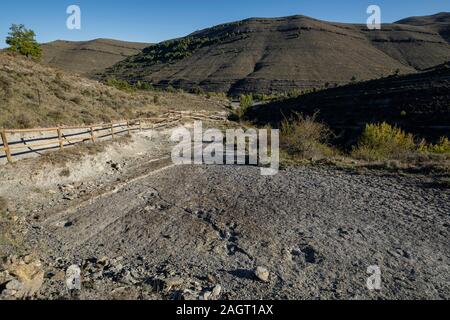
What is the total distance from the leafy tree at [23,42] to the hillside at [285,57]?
43.9 m

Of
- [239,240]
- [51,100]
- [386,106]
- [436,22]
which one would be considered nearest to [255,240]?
[239,240]

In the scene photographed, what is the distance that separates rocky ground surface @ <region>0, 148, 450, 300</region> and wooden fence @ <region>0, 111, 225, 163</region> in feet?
9.06

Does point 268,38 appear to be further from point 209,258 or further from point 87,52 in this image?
point 209,258

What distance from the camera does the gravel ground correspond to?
6.18m

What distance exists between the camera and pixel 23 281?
615 centimetres

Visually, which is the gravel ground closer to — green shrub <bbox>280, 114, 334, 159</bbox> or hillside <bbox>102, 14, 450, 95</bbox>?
green shrub <bbox>280, 114, 334, 159</bbox>

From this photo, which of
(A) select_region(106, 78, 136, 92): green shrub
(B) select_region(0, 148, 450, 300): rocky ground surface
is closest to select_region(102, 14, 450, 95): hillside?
(A) select_region(106, 78, 136, 92): green shrub

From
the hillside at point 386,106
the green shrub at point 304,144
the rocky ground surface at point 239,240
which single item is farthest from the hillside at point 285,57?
the rocky ground surface at point 239,240

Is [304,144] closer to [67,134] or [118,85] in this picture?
[67,134]

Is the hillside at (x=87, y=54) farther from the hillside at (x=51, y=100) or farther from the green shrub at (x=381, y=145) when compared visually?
the green shrub at (x=381, y=145)

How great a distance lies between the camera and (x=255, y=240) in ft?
26.0

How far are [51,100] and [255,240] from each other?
22137 millimetres
